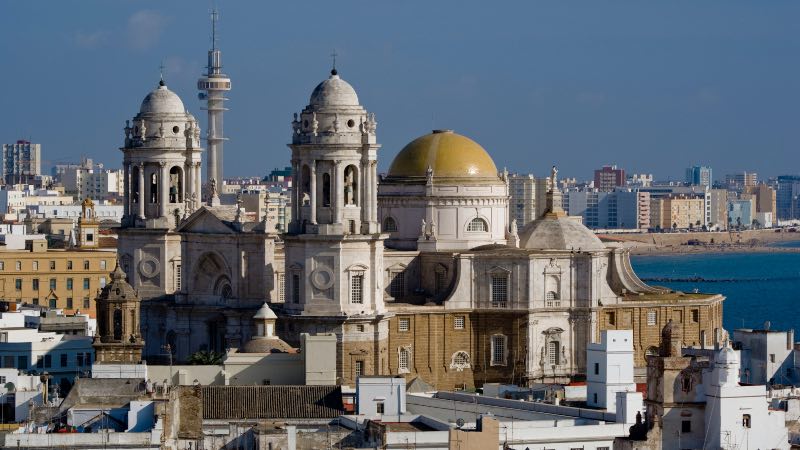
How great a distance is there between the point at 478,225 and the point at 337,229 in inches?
424

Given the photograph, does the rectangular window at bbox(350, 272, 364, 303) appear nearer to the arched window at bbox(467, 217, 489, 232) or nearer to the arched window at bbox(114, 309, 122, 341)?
the arched window at bbox(467, 217, 489, 232)

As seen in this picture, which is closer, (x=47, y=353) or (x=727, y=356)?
(x=727, y=356)

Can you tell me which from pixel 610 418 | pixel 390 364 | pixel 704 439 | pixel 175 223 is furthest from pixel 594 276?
pixel 704 439

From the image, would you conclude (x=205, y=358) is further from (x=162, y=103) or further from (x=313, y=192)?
(x=162, y=103)

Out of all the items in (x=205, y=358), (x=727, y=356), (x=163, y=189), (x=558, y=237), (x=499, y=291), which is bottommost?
(x=205, y=358)

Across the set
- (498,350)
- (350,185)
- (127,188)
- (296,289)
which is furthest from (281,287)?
(127,188)

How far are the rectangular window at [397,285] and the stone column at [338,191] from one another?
24.7 ft

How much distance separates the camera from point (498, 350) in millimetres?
96438

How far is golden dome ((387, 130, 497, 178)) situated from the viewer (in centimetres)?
10150

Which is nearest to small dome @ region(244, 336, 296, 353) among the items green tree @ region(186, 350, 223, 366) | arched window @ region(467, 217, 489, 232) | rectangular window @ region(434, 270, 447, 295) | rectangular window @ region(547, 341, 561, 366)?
green tree @ region(186, 350, 223, 366)

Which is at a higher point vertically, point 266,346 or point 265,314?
point 265,314

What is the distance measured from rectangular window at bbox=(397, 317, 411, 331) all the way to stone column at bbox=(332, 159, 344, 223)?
198 inches

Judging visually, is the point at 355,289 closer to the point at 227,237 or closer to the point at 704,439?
the point at 227,237

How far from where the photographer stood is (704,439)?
61.8 meters
